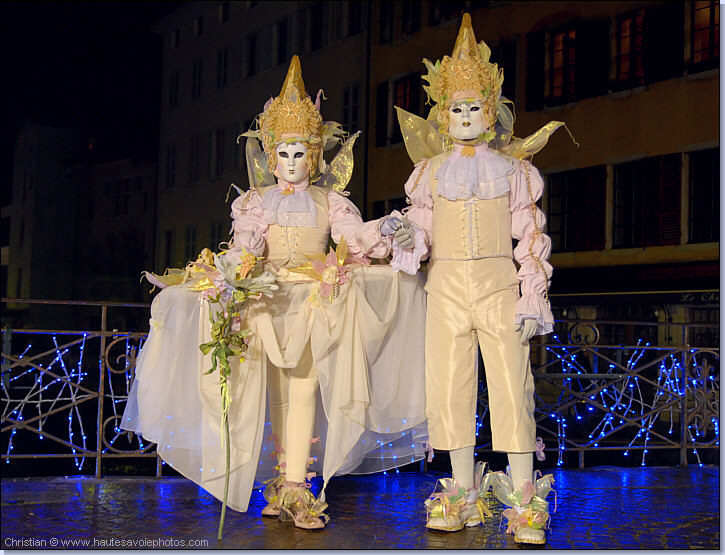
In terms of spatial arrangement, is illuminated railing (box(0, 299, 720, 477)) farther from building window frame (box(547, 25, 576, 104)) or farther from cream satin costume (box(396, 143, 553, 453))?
building window frame (box(547, 25, 576, 104))

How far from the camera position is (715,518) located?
3586 millimetres

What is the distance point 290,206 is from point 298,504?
4.04 ft

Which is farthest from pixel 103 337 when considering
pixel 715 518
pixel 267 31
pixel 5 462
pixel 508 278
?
pixel 267 31

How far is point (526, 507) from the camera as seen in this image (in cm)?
313

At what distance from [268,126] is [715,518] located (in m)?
2.58

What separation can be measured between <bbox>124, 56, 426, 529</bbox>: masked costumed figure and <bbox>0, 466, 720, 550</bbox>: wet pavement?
0.62ft

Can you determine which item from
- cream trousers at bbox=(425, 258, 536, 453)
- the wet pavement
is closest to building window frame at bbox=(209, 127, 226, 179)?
the wet pavement

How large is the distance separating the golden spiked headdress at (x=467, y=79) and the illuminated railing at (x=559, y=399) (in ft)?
5.90

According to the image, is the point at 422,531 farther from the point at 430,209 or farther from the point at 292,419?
the point at 430,209

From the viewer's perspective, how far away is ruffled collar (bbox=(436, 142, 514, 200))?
3258 mm

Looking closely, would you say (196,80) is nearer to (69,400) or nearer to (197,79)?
(197,79)

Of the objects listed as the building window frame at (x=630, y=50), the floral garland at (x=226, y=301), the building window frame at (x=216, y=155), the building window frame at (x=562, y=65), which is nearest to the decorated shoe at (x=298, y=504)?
the floral garland at (x=226, y=301)

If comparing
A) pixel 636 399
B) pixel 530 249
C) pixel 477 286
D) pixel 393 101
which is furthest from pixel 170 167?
pixel 530 249

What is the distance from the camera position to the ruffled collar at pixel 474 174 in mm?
3258
